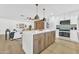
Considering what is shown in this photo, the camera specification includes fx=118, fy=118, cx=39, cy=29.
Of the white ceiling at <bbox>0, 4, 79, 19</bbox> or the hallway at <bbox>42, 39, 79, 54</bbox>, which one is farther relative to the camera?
the white ceiling at <bbox>0, 4, 79, 19</bbox>

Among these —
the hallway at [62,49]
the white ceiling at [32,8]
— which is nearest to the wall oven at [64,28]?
the white ceiling at [32,8]

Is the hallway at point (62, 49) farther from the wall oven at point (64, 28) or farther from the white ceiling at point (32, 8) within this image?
the wall oven at point (64, 28)

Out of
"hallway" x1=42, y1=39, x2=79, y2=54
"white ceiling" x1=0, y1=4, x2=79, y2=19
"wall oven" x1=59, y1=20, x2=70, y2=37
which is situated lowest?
"hallway" x1=42, y1=39, x2=79, y2=54

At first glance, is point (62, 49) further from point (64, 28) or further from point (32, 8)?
point (64, 28)

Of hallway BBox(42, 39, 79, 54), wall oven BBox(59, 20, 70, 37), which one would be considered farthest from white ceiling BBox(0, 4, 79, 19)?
hallway BBox(42, 39, 79, 54)

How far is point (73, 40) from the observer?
30.1 feet

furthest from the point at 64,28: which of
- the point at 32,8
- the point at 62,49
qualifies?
the point at 62,49

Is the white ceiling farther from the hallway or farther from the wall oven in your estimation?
the hallway

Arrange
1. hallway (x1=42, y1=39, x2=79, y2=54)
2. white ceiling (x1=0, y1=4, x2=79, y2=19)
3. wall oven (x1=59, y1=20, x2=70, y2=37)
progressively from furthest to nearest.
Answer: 1. wall oven (x1=59, y1=20, x2=70, y2=37)
2. white ceiling (x1=0, y1=4, x2=79, y2=19)
3. hallway (x1=42, y1=39, x2=79, y2=54)
